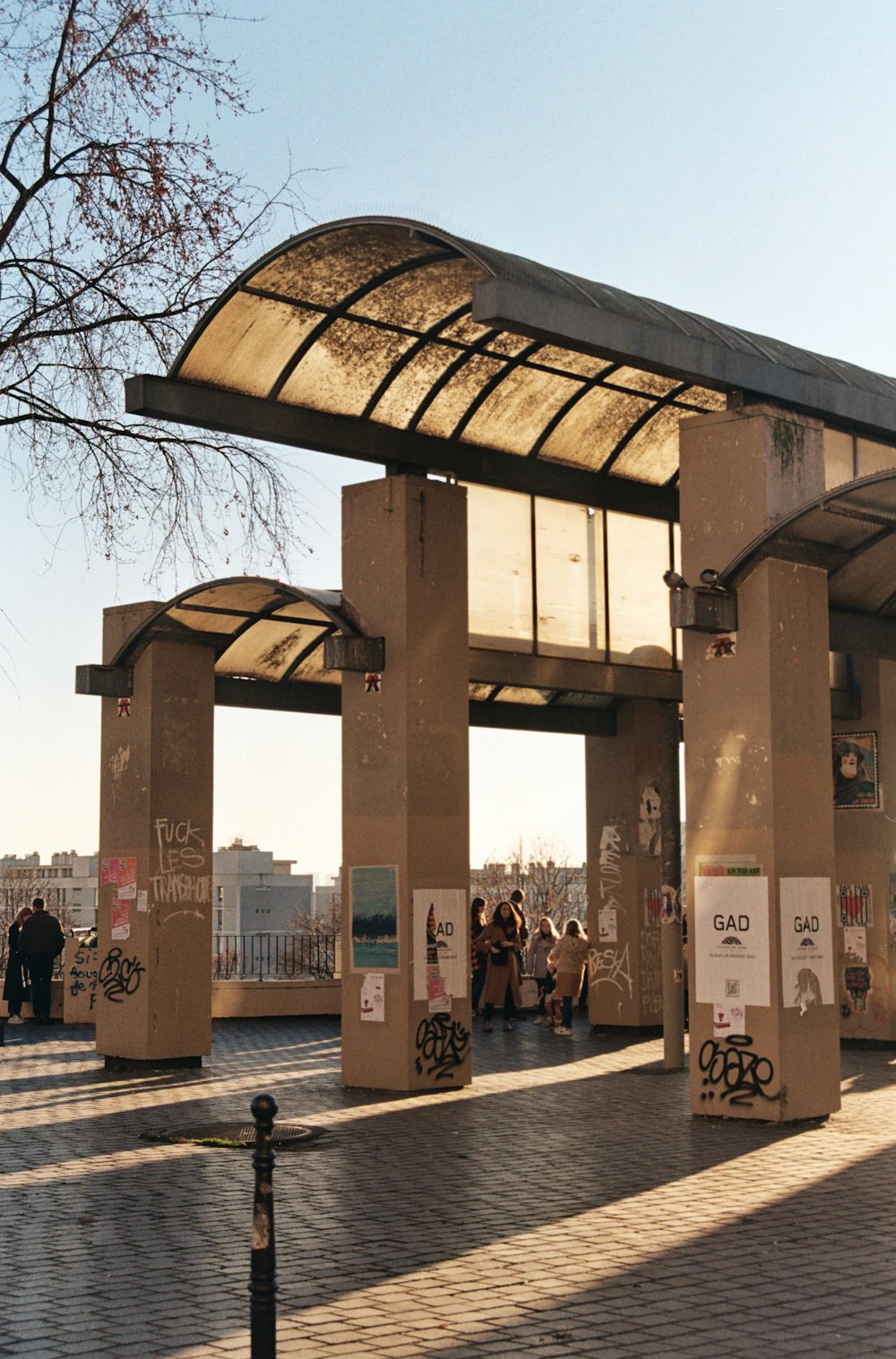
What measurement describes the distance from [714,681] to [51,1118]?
6.28 m

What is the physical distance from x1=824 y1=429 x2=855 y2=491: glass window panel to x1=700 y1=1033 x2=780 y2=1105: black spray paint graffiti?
4.72 metres

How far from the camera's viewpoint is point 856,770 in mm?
20516

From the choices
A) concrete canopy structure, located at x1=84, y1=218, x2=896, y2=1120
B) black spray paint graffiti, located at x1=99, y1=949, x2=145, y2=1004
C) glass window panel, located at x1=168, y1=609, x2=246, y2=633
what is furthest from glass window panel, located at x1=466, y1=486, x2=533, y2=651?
black spray paint graffiti, located at x1=99, y1=949, x2=145, y2=1004

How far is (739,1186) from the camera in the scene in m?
10.1

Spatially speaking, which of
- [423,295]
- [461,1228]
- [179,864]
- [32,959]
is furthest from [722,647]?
[32,959]

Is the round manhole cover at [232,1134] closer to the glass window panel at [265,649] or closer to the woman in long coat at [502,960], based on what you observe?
the glass window panel at [265,649]

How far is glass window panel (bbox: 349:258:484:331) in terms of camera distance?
14.1m

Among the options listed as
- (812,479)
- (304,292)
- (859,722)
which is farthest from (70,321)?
(859,722)

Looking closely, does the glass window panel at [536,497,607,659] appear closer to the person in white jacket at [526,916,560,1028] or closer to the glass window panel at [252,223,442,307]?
the glass window panel at [252,223,442,307]

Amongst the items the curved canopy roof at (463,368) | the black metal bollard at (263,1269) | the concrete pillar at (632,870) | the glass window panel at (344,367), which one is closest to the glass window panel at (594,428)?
the curved canopy roof at (463,368)

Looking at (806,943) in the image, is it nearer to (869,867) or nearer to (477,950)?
(869,867)

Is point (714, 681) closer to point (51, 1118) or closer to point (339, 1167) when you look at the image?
point (339, 1167)

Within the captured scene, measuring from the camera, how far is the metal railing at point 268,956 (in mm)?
26875

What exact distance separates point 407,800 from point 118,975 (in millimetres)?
4587
